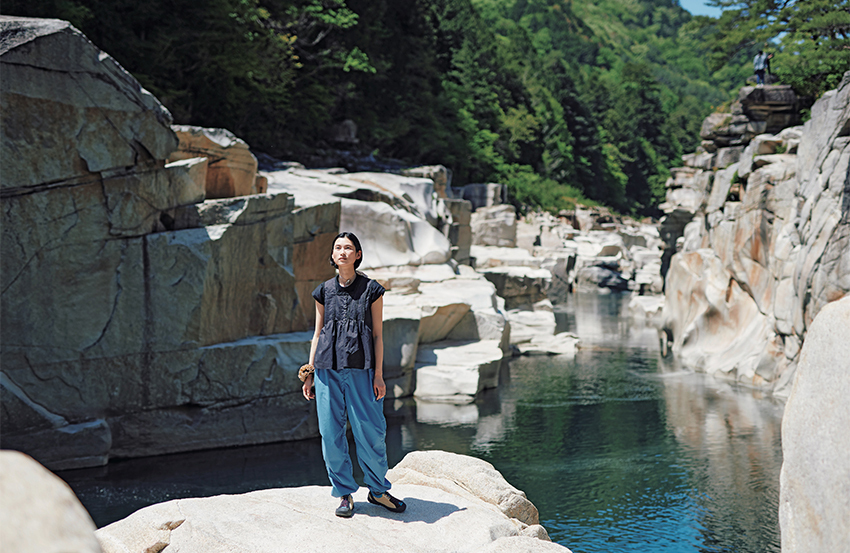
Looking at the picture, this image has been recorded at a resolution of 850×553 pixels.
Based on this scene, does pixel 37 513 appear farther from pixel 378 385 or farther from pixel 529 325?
pixel 529 325

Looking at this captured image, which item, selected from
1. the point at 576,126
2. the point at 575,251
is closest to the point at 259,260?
the point at 575,251

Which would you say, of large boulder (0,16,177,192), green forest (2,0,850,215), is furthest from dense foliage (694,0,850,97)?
large boulder (0,16,177,192)

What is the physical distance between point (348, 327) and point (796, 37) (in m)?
18.6

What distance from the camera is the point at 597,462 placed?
1116 centimetres

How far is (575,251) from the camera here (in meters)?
41.7

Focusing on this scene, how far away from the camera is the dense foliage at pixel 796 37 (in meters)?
17.7

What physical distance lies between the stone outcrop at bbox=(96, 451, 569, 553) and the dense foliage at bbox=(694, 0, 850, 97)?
16401 millimetres

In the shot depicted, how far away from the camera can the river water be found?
341 inches

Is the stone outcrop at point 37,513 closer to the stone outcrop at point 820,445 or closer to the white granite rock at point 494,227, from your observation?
the stone outcrop at point 820,445

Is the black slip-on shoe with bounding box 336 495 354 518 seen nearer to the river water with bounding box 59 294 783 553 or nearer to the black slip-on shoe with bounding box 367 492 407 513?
the black slip-on shoe with bounding box 367 492 407 513

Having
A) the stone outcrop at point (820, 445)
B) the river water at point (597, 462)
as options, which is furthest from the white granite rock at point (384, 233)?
the stone outcrop at point (820, 445)

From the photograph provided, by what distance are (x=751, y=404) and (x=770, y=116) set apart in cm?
952

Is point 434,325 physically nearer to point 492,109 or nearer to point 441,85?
point 441,85

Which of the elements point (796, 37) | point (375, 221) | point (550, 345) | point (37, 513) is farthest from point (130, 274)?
point (796, 37)
